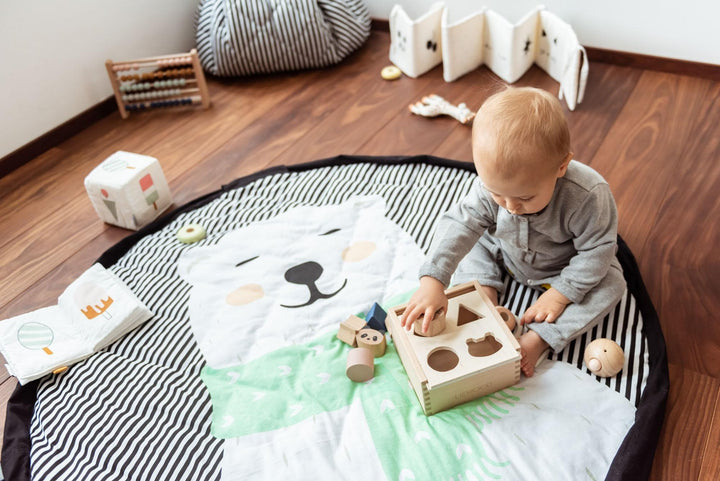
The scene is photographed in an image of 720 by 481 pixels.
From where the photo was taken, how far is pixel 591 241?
3.31 feet

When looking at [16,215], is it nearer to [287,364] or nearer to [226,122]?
[226,122]

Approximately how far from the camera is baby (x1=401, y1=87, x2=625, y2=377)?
0.87 metres

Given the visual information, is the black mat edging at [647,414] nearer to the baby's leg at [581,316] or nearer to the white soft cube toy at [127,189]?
the baby's leg at [581,316]

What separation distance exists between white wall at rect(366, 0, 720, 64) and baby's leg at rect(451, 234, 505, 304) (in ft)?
3.21

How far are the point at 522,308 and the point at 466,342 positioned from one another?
0.21 m

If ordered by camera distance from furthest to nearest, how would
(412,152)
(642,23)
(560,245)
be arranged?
(642,23) → (412,152) → (560,245)

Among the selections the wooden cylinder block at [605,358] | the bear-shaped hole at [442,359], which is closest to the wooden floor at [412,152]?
the wooden cylinder block at [605,358]

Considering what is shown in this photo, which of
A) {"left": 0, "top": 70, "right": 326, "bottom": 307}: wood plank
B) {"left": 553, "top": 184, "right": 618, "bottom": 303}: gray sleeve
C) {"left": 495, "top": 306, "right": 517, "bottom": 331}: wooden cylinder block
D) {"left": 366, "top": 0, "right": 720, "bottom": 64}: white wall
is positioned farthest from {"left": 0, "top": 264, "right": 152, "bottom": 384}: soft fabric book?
{"left": 366, "top": 0, "right": 720, "bottom": 64}: white wall

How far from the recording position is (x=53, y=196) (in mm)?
1686

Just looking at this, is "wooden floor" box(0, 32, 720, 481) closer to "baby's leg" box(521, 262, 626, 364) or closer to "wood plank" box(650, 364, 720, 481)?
"wood plank" box(650, 364, 720, 481)

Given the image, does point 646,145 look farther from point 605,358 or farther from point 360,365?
point 360,365

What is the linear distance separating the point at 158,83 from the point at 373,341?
1.29 metres

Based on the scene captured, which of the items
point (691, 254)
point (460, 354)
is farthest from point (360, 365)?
point (691, 254)

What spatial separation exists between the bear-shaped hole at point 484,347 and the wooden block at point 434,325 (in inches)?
2.1
